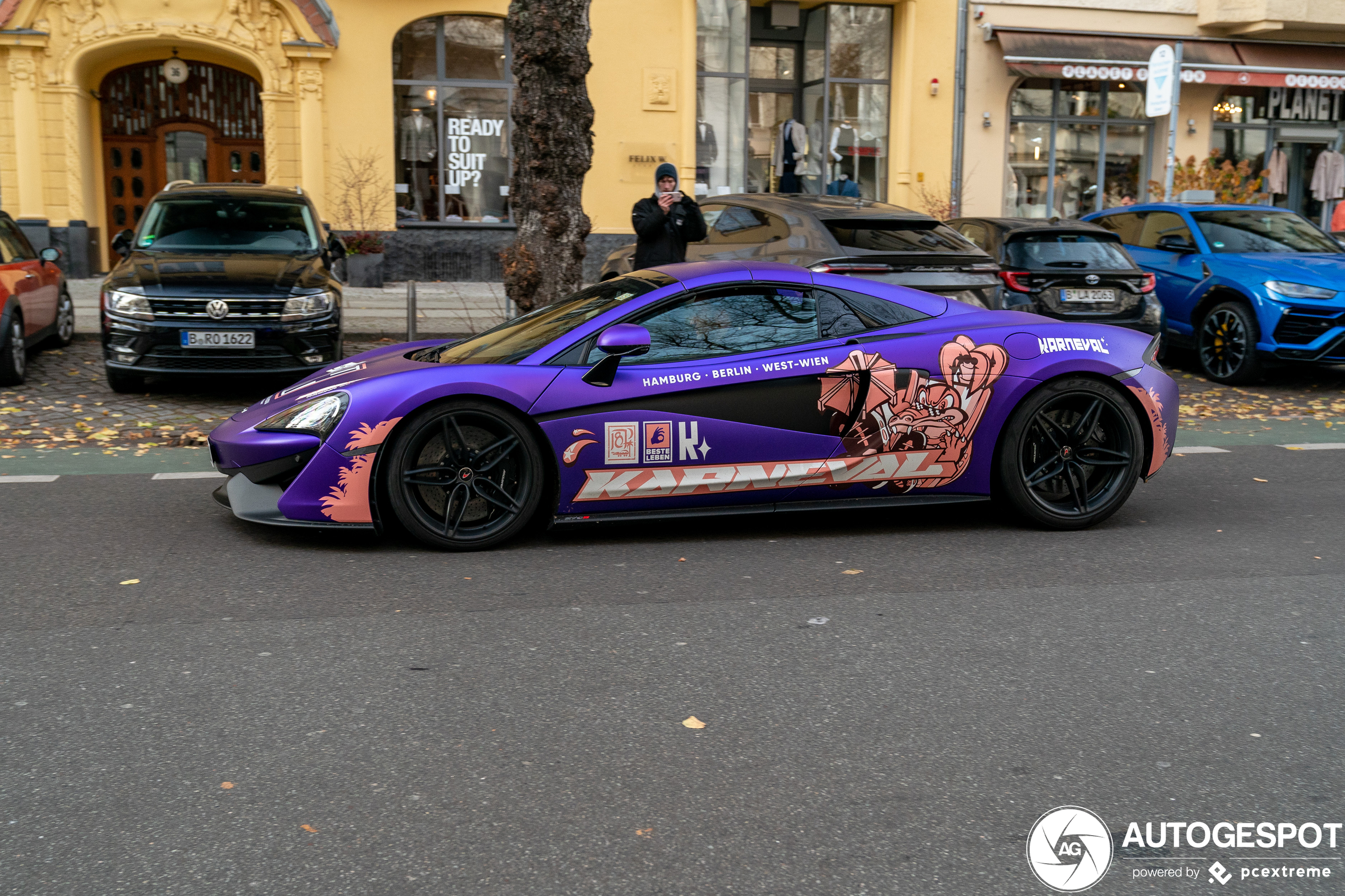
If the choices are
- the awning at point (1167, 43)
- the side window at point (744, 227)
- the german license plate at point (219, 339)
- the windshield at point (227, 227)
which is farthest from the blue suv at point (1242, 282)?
the german license plate at point (219, 339)

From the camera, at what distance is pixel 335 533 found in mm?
6039

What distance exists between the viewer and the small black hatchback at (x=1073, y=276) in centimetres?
1097

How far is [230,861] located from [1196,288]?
11.4 m

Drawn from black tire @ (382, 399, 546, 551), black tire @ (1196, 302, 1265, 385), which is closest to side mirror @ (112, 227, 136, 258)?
black tire @ (382, 399, 546, 551)

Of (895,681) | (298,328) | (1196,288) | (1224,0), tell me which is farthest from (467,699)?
(1224,0)

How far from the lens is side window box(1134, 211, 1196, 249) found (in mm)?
12742

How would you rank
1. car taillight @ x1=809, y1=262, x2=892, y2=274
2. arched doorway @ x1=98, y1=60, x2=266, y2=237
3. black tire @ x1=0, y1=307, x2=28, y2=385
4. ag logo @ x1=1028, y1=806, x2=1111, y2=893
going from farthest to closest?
1. arched doorway @ x1=98, y1=60, x2=266, y2=237
2. black tire @ x1=0, y1=307, x2=28, y2=385
3. car taillight @ x1=809, y1=262, x2=892, y2=274
4. ag logo @ x1=1028, y1=806, x2=1111, y2=893

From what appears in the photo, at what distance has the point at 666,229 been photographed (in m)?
9.96

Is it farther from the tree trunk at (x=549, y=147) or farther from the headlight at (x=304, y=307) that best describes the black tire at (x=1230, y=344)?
the headlight at (x=304, y=307)

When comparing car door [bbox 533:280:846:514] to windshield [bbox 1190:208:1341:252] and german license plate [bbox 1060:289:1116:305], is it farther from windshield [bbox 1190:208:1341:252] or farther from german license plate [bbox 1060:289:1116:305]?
windshield [bbox 1190:208:1341:252]

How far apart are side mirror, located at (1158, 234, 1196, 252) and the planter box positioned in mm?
10648

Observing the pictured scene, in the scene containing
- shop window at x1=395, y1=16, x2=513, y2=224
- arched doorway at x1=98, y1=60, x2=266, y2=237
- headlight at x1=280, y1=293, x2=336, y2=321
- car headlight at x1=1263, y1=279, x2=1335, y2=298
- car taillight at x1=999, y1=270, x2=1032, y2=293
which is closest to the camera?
headlight at x1=280, y1=293, x2=336, y2=321

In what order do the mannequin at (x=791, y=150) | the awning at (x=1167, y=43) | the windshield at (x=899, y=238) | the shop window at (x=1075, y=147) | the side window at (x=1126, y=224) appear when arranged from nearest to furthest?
the windshield at (x=899, y=238) < the side window at (x=1126, y=224) < the mannequin at (x=791, y=150) < the awning at (x=1167, y=43) < the shop window at (x=1075, y=147)

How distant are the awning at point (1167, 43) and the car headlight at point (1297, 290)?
9928mm
